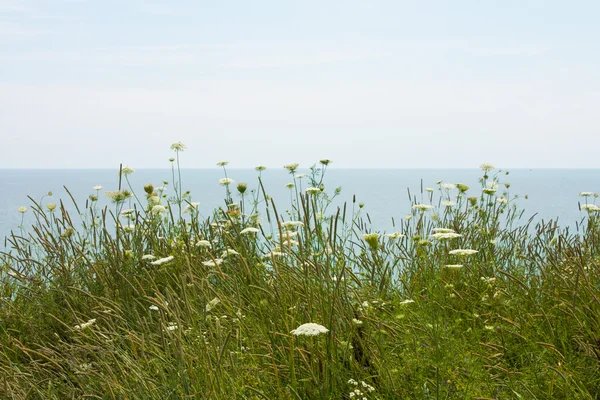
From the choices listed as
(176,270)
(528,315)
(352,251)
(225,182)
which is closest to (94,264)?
(176,270)

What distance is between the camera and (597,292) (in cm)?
300

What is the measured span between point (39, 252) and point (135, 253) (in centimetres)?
111

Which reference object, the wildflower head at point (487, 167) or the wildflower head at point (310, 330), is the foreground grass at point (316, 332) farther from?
the wildflower head at point (487, 167)

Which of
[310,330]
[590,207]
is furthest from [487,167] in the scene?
[310,330]

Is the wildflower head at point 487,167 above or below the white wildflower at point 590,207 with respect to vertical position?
above

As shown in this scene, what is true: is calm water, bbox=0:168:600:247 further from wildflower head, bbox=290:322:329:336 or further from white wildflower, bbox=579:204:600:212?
wildflower head, bbox=290:322:329:336

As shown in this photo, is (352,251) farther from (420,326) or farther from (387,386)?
(387,386)

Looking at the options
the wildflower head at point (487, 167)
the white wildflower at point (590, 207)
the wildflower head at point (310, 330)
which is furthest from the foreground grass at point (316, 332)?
the wildflower head at point (487, 167)

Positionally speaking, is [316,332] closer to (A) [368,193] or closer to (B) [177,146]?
(B) [177,146]

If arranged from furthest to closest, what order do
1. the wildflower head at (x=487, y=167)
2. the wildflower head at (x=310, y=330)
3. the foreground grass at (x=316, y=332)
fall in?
the wildflower head at (x=487, y=167) → the foreground grass at (x=316, y=332) → the wildflower head at (x=310, y=330)

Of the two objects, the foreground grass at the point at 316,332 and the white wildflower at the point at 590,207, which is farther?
the white wildflower at the point at 590,207

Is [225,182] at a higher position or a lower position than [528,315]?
higher

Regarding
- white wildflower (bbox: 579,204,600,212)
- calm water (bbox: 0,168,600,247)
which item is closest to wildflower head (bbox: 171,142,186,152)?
calm water (bbox: 0,168,600,247)

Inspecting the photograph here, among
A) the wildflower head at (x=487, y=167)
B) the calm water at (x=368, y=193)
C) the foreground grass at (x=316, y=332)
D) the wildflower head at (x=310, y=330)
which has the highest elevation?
the wildflower head at (x=487, y=167)
